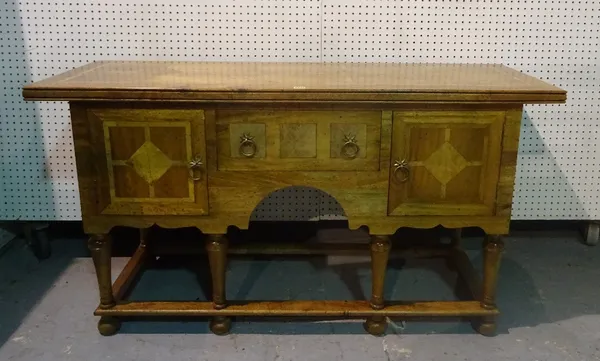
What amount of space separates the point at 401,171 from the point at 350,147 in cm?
18

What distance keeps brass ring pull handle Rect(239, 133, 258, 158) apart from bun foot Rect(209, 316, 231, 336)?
623mm

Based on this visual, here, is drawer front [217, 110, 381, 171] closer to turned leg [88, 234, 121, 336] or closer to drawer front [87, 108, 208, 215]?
drawer front [87, 108, 208, 215]

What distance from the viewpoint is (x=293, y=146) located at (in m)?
1.99

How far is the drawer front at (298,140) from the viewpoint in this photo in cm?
196

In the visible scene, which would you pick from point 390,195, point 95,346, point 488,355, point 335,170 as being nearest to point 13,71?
point 95,346

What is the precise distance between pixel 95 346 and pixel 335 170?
103 centimetres

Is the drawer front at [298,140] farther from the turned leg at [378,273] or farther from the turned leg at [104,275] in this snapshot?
the turned leg at [104,275]

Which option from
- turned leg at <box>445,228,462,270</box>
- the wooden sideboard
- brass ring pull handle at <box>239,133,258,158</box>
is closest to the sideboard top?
the wooden sideboard

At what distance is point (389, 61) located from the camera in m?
2.63

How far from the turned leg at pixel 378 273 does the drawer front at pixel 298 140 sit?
0.28 m

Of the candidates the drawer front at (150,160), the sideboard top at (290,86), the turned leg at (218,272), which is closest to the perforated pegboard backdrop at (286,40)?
the sideboard top at (290,86)

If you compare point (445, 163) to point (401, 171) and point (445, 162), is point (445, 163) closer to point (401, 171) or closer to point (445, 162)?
point (445, 162)

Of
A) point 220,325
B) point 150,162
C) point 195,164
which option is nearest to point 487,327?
point 220,325

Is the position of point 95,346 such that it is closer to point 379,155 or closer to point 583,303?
point 379,155
